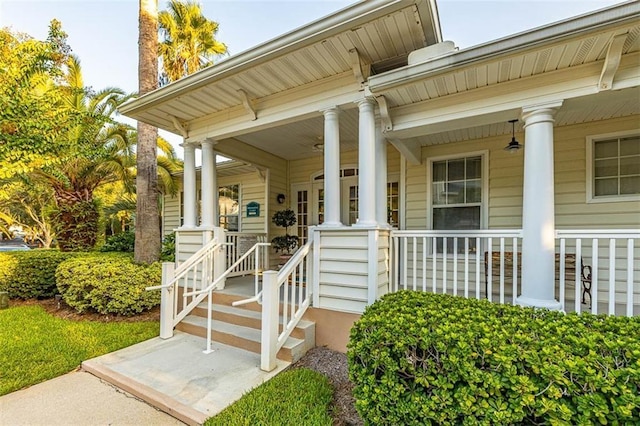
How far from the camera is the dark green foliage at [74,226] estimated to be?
8.05 meters

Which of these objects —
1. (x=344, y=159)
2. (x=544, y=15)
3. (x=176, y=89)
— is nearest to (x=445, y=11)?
(x=544, y=15)

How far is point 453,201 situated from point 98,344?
5845mm

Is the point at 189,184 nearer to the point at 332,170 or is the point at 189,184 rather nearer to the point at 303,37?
the point at 332,170

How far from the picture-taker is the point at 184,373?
309 centimetres

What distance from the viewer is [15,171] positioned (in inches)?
139

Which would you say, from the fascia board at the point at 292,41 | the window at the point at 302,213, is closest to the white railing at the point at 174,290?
the fascia board at the point at 292,41

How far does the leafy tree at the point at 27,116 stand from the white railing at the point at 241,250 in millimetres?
3023

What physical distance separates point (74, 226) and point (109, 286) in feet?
14.9

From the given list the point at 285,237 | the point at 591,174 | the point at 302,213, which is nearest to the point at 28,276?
the point at 285,237

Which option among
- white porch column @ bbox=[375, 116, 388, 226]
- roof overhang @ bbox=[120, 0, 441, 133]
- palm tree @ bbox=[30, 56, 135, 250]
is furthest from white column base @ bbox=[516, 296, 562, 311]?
palm tree @ bbox=[30, 56, 135, 250]

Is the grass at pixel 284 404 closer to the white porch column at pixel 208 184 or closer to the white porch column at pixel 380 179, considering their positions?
the white porch column at pixel 380 179

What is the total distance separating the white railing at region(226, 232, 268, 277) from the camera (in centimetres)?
604

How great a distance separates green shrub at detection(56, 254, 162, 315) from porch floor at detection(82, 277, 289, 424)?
1.41 m

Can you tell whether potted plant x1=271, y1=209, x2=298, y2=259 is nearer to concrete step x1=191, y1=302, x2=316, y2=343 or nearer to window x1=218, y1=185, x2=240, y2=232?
window x1=218, y1=185, x2=240, y2=232
